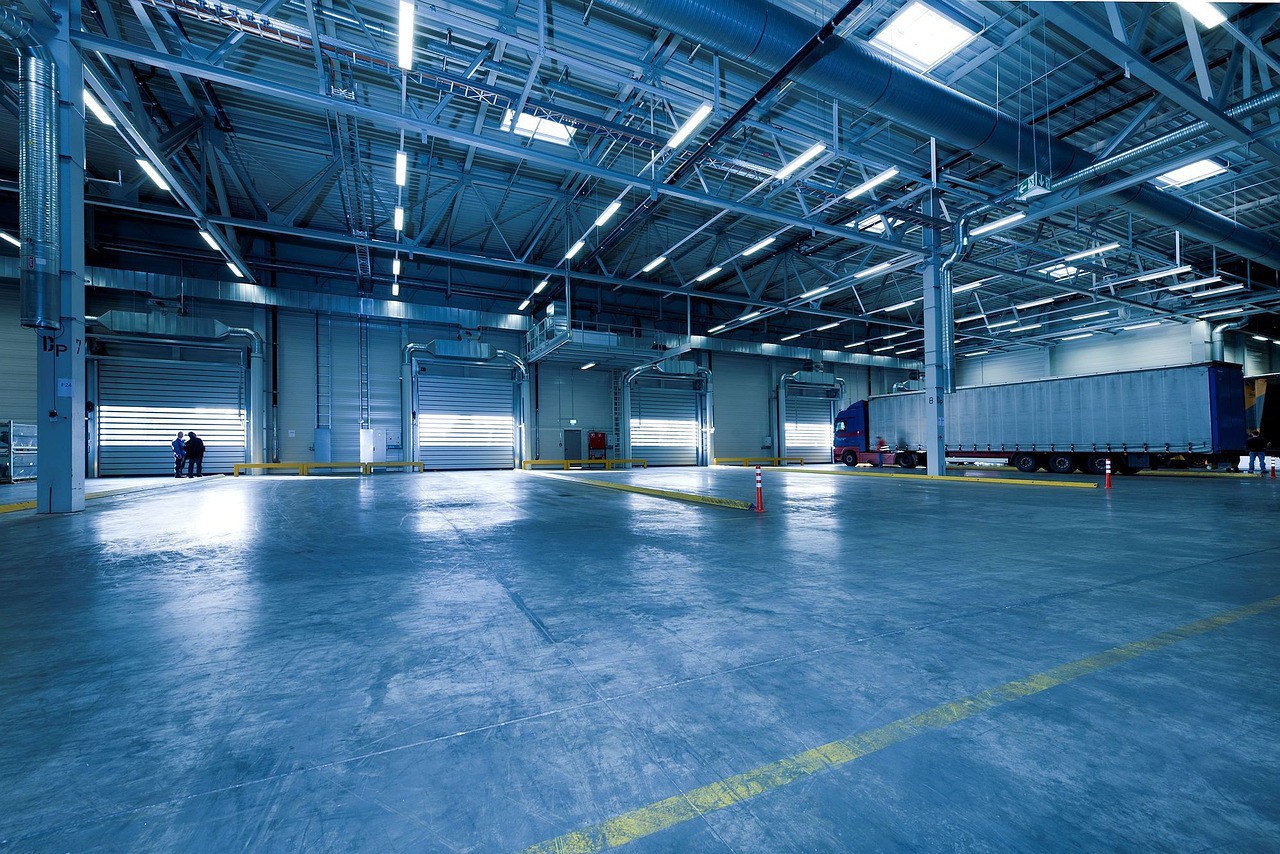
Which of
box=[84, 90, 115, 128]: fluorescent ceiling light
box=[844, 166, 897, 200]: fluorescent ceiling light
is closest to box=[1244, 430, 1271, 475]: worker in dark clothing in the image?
box=[844, 166, 897, 200]: fluorescent ceiling light

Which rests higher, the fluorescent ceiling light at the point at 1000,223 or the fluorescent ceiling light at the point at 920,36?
the fluorescent ceiling light at the point at 920,36

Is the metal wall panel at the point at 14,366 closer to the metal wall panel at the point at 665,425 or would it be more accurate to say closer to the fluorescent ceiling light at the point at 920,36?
the metal wall panel at the point at 665,425

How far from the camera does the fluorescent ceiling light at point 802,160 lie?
1145 centimetres

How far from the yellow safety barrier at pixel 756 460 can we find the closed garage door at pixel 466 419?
1222 centimetres

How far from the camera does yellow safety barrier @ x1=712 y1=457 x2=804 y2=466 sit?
3100 centimetres

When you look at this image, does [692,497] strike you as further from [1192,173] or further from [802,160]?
[1192,173]

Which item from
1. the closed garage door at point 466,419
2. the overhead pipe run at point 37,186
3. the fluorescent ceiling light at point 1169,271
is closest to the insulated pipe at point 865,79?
the fluorescent ceiling light at point 1169,271

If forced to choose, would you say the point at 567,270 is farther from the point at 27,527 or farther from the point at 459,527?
the point at 27,527

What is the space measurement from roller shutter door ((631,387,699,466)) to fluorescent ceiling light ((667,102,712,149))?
1857 centimetres

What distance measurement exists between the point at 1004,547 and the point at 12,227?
28.9 m

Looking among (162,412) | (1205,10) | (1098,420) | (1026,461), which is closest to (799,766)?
(1205,10)

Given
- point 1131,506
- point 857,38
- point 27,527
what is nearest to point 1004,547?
point 1131,506

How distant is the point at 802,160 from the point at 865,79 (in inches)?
106

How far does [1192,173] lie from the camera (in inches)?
579
